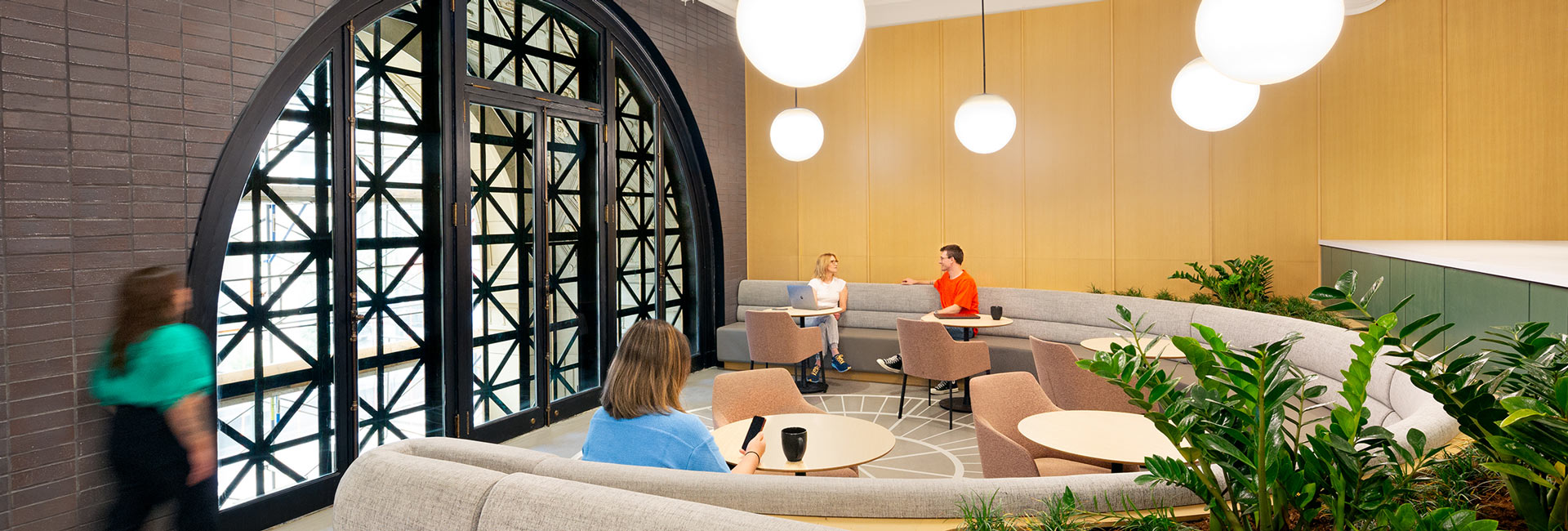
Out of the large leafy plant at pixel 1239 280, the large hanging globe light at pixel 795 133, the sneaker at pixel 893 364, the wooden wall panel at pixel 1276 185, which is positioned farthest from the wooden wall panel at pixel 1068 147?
the large hanging globe light at pixel 795 133

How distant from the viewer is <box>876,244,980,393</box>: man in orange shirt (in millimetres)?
6809

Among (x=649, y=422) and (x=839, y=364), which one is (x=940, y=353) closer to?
(x=839, y=364)

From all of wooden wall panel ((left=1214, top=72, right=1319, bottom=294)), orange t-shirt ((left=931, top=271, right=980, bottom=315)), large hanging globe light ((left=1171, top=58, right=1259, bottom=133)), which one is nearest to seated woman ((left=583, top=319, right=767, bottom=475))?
large hanging globe light ((left=1171, top=58, right=1259, bottom=133))

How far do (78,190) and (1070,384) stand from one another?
16.0 feet

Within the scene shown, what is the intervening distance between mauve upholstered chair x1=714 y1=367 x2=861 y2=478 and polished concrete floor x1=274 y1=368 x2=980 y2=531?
0.21m

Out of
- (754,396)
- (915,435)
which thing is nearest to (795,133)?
(915,435)

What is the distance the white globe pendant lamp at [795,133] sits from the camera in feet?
21.0

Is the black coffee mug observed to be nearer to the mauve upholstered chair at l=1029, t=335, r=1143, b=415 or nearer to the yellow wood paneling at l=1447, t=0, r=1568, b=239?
the mauve upholstered chair at l=1029, t=335, r=1143, b=415

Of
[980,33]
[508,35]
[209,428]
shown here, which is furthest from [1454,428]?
[980,33]

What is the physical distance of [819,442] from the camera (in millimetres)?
3029

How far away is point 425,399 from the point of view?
16.6ft

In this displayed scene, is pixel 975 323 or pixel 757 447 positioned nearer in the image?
pixel 757 447

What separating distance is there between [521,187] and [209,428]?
252 cm

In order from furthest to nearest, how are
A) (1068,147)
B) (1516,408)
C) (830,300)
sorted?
(1068,147) < (830,300) < (1516,408)
